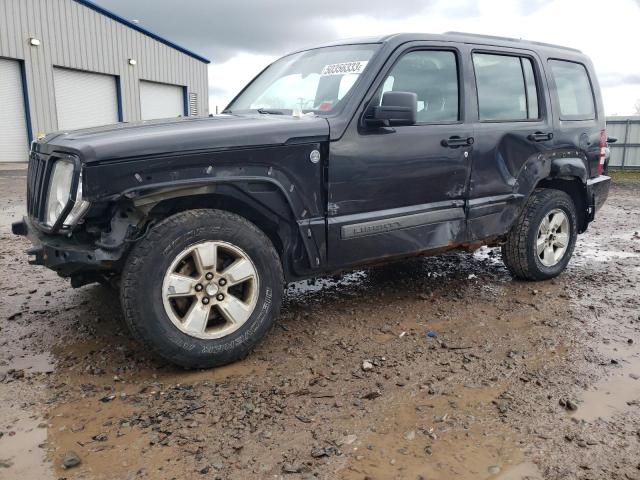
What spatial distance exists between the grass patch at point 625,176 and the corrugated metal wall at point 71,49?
1783 cm

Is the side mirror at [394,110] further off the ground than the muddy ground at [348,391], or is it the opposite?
the side mirror at [394,110]

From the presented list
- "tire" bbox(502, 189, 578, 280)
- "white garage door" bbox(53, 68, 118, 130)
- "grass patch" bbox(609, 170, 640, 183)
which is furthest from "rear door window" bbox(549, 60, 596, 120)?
"white garage door" bbox(53, 68, 118, 130)

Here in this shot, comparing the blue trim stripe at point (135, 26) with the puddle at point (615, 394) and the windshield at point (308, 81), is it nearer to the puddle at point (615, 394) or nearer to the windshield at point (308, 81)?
the windshield at point (308, 81)

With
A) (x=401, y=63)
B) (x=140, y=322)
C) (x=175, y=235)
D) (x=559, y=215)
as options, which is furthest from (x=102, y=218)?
(x=559, y=215)

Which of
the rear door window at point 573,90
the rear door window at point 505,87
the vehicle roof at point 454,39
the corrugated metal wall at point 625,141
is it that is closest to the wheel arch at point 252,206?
the vehicle roof at point 454,39

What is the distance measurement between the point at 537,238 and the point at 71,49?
1906 cm

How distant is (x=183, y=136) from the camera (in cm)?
281

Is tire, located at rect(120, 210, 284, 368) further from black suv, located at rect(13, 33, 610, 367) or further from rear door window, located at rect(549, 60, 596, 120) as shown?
rear door window, located at rect(549, 60, 596, 120)

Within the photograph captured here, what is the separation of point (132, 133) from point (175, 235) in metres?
0.61

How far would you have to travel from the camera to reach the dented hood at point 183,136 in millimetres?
2667

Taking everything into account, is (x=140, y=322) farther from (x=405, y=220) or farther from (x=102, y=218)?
(x=405, y=220)

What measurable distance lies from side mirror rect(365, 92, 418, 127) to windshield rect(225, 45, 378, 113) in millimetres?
290

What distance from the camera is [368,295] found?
4367mm

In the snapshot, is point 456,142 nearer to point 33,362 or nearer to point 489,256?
point 489,256
